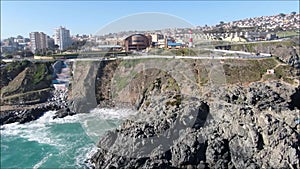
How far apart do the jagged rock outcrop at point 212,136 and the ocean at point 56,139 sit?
1.15m

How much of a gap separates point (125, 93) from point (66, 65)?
→ 315 inches

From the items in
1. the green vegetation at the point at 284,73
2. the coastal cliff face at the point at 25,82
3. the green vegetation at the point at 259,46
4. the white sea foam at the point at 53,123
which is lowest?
the white sea foam at the point at 53,123

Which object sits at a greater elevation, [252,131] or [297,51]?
[297,51]

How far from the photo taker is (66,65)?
2230cm

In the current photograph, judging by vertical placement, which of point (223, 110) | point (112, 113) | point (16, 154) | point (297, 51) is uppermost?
point (297, 51)

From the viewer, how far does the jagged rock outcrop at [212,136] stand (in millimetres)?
9305

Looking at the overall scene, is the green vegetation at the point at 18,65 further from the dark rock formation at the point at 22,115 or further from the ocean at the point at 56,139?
the ocean at the point at 56,139

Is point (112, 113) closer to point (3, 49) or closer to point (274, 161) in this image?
point (274, 161)

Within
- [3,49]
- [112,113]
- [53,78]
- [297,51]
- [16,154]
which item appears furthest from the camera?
[3,49]

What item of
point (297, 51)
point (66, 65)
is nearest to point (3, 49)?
point (66, 65)

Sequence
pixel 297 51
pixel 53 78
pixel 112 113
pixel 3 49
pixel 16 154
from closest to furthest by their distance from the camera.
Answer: pixel 16 154 → pixel 112 113 → pixel 297 51 → pixel 53 78 → pixel 3 49

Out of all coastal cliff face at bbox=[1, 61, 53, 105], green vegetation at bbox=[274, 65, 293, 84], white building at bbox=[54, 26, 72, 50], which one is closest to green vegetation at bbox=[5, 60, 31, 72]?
coastal cliff face at bbox=[1, 61, 53, 105]

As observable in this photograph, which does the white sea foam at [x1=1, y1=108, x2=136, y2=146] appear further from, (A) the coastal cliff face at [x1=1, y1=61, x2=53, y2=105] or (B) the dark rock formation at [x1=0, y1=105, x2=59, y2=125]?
(A) the coastal cliff face at [x1=1, y1=61, x2=53, y2=105]

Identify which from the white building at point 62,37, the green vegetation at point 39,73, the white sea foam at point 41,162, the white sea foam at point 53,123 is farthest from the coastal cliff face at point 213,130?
the white building at point 62,37
